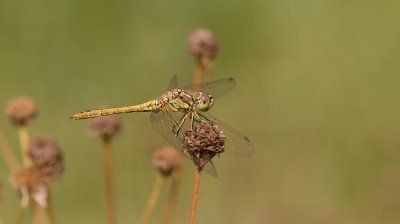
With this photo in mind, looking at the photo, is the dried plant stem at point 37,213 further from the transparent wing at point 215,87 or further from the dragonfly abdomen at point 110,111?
the transparent wing at point 215,87

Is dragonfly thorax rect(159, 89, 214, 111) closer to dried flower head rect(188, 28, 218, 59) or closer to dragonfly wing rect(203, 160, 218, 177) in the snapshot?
dried flower head rect(188, 28, 218, 59)

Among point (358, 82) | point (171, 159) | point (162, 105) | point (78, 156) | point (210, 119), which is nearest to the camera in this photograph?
point (210, 119)

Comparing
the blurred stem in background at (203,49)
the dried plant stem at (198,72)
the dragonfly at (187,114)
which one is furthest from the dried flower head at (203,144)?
the blurred stem in background at (203,49)

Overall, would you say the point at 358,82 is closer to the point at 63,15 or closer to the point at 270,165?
the point at 270,165

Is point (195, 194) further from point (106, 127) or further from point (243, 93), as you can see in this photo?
point (243, 93)

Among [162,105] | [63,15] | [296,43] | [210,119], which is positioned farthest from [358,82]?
[210,119]

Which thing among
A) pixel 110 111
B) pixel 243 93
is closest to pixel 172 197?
pixel 110 111
